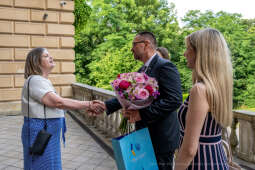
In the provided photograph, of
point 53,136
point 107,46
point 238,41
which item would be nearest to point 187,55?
point 53,136

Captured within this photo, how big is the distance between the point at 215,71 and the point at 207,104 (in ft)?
0.78

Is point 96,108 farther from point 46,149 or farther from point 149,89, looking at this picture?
point 149,89

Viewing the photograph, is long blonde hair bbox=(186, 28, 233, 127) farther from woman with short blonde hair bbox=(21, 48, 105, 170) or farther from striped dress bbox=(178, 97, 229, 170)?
woman with short blonde hair bbox=(21, 48, 105, 170)

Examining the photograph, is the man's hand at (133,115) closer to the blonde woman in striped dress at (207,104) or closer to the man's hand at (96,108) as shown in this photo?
the blonde woman in striped dress at (207,104)

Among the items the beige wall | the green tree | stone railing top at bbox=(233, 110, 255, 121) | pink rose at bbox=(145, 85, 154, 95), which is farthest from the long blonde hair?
the green tree

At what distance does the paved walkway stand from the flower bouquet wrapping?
270 centimetres

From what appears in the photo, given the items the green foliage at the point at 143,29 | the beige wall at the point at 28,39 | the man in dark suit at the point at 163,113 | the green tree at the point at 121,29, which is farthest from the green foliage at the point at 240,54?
the man in dark suit at the point at 163,113

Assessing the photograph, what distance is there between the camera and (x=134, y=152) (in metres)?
1.90

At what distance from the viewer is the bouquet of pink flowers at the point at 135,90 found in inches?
79.7

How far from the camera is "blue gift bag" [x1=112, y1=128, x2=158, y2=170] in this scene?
1.83m

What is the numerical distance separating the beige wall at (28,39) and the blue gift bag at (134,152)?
8698 millimetres

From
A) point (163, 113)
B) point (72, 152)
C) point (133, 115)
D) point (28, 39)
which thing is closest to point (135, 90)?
point (133, 115)

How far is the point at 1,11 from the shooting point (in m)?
9.25

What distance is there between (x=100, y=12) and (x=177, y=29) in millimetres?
9583
